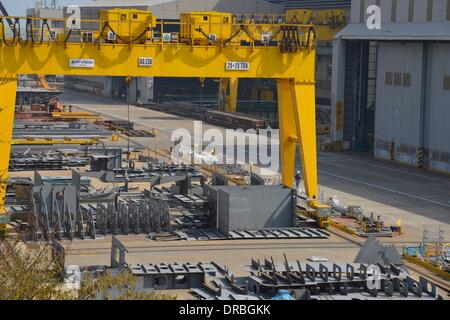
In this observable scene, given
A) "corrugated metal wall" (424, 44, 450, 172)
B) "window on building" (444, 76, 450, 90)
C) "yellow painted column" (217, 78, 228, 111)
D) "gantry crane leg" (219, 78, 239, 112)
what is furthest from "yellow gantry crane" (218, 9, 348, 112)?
"window on building" (444, 76, 450, 90)

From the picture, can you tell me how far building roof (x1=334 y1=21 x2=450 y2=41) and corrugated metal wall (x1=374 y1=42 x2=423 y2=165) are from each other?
90cm

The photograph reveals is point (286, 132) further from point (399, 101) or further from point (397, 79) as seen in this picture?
point (397, 79)

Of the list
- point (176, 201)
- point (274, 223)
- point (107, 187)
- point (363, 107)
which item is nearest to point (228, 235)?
point (274, 223)

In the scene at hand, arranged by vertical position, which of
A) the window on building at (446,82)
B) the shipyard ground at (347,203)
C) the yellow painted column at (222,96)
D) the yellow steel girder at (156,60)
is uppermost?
the yellow steel girder at (156,60)

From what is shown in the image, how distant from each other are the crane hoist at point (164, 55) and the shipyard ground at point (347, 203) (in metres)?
3.20

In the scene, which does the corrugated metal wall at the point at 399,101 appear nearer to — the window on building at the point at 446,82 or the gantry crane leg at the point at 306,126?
the window on building at the point at 446,82

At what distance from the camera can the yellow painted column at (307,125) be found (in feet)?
99.6

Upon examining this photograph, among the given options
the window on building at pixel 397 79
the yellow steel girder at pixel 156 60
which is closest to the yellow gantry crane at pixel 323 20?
the window on building at pixel 397 79

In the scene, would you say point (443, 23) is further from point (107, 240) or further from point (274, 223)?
point (107, 240)

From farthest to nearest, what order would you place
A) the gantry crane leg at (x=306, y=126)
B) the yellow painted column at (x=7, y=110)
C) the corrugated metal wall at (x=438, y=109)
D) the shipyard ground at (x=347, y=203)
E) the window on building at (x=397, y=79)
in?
the window on building at (x=397, y=79), the corrugated metal wall at (x=438, y=109), the gantry crane leg at (x=306, y=126), the yellow painted column at (x=7, y=110), the shipyard ground at (x=347, y=203)

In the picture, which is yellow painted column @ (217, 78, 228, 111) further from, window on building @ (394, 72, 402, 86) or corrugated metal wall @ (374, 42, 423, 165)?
window on building @ (394, 72, 402, 86)

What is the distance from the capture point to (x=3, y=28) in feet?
88.6

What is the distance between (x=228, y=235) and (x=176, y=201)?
150 inches

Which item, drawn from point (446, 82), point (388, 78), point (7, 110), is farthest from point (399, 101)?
point (7, 110)
